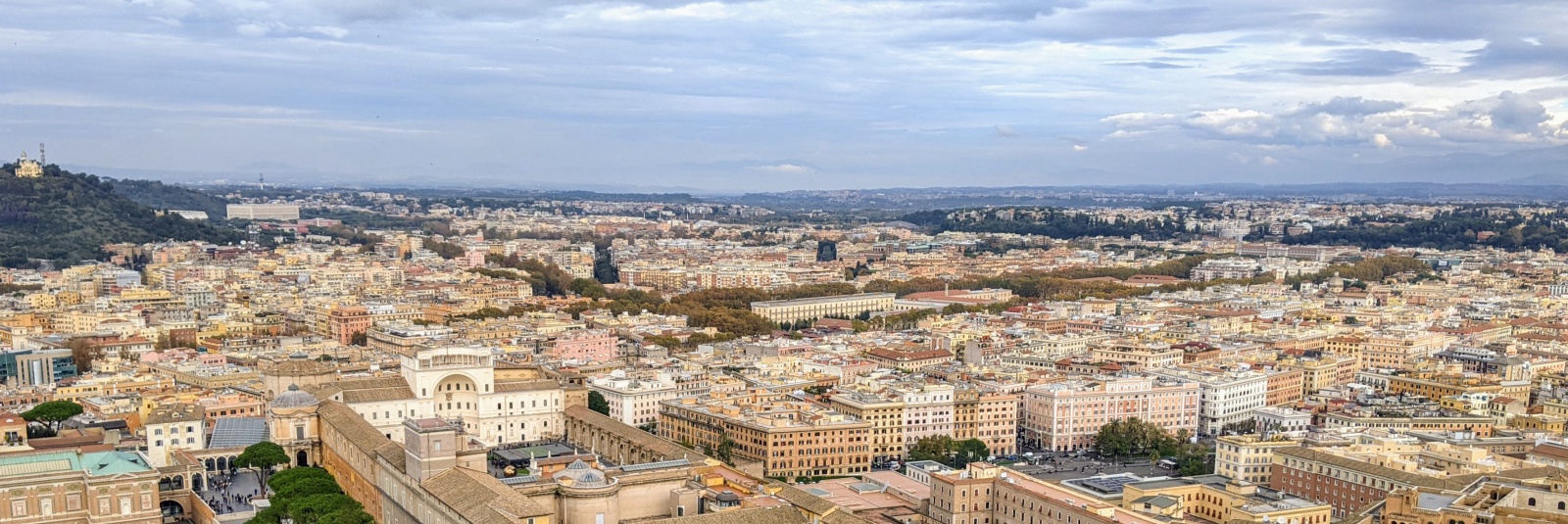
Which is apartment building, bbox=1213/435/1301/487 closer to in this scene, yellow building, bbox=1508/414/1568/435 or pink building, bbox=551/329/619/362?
yellow building, bbox=1508/414/1568/435

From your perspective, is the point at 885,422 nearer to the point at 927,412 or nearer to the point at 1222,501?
the point at 927,412

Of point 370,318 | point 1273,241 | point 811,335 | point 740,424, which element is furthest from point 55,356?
point 1273,241

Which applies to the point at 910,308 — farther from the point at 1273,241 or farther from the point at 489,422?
the point at 1273,241

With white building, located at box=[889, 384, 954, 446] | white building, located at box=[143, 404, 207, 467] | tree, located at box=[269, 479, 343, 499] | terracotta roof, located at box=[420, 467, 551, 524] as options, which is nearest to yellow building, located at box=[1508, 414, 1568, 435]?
Result: white building, located at box=[889, 384, 954, 446]

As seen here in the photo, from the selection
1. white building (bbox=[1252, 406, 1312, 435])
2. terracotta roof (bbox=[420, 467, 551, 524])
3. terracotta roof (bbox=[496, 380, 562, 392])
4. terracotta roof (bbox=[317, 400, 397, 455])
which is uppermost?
terracotta roof (bbox=[420, 467, 551, 524])

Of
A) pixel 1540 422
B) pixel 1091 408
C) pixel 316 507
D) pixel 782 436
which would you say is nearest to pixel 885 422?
pixel 782 436

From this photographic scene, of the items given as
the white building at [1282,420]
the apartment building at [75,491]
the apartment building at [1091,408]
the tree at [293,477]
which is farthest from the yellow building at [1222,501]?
the apartment building at [75,491]
